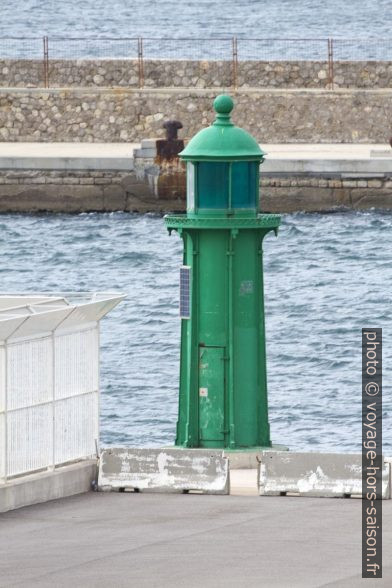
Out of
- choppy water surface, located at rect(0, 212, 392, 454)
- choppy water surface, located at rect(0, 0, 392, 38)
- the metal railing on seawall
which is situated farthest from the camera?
choppy water surface, located at rect(0, 0, 392, 38)

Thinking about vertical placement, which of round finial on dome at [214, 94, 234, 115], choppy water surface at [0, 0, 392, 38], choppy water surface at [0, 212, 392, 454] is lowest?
choppy water surface at [0, 212, 392, 454]

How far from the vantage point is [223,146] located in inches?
590

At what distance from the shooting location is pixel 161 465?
45.7 ft

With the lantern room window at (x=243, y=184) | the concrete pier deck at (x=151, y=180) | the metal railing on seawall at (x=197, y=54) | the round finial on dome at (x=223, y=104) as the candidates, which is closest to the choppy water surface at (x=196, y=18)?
the metal railing on seawall at (x=197, y=54)

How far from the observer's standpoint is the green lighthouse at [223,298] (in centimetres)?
1484

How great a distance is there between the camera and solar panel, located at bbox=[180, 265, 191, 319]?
1484 centimetres

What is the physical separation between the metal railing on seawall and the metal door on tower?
28.8 metres

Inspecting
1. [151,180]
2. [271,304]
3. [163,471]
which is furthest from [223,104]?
[151,180]

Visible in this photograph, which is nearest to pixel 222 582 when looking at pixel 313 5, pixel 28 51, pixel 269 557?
pixel 269 557

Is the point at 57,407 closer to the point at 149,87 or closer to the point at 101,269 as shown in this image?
the point at 101,269

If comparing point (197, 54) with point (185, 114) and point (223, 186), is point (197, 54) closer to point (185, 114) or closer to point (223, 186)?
point (185, 114)

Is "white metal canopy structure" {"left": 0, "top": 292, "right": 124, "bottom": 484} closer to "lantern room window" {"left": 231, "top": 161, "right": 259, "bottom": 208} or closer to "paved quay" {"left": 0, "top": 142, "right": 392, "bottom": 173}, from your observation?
"lantern room window" {"left": 231, "top": 161, "right": 259, "bottom": 208}

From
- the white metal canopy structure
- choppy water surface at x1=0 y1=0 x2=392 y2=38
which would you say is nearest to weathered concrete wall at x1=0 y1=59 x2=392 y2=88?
the white metal canopy structure

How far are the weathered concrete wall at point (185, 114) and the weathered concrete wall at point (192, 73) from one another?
83 centimetres
